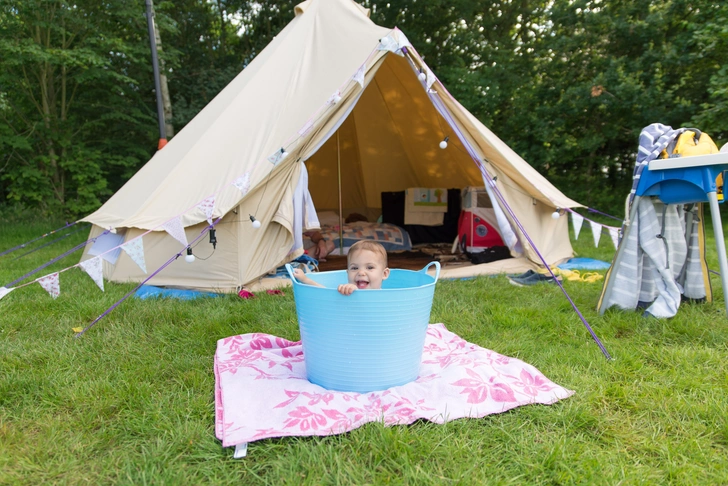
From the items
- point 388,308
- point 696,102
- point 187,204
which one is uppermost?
point 696,102

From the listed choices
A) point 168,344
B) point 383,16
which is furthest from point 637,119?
point 168,344

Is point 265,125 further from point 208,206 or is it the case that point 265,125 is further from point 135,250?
point 135,250

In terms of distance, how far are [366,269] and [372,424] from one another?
1.81 feet

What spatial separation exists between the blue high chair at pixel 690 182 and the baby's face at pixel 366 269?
4.33 ft

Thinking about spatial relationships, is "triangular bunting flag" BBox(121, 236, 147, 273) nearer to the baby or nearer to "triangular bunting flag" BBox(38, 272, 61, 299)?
"triangular bunting flag" BBox(38, 272, 61, 299)

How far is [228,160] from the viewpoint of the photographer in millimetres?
3100

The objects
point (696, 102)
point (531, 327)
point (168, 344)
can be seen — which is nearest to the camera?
point (168, 344)

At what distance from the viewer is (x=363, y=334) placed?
1550mm

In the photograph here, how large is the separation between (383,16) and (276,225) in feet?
25.4

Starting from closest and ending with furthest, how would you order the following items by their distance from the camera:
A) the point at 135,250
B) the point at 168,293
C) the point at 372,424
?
the point at 372,424 < the point at 135,250 < the point at 168,293

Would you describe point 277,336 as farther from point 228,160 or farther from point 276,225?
point 228,160

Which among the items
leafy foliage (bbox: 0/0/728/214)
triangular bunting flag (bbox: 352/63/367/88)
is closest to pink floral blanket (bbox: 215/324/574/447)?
triangular bunting flag (bbox: 352/63/367/88)

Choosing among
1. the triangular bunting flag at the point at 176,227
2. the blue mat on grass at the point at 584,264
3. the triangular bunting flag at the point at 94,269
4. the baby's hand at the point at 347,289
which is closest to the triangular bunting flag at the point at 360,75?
the triangular bunting flag at the point at 176,227

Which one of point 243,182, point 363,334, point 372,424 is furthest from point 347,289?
point 243,182
